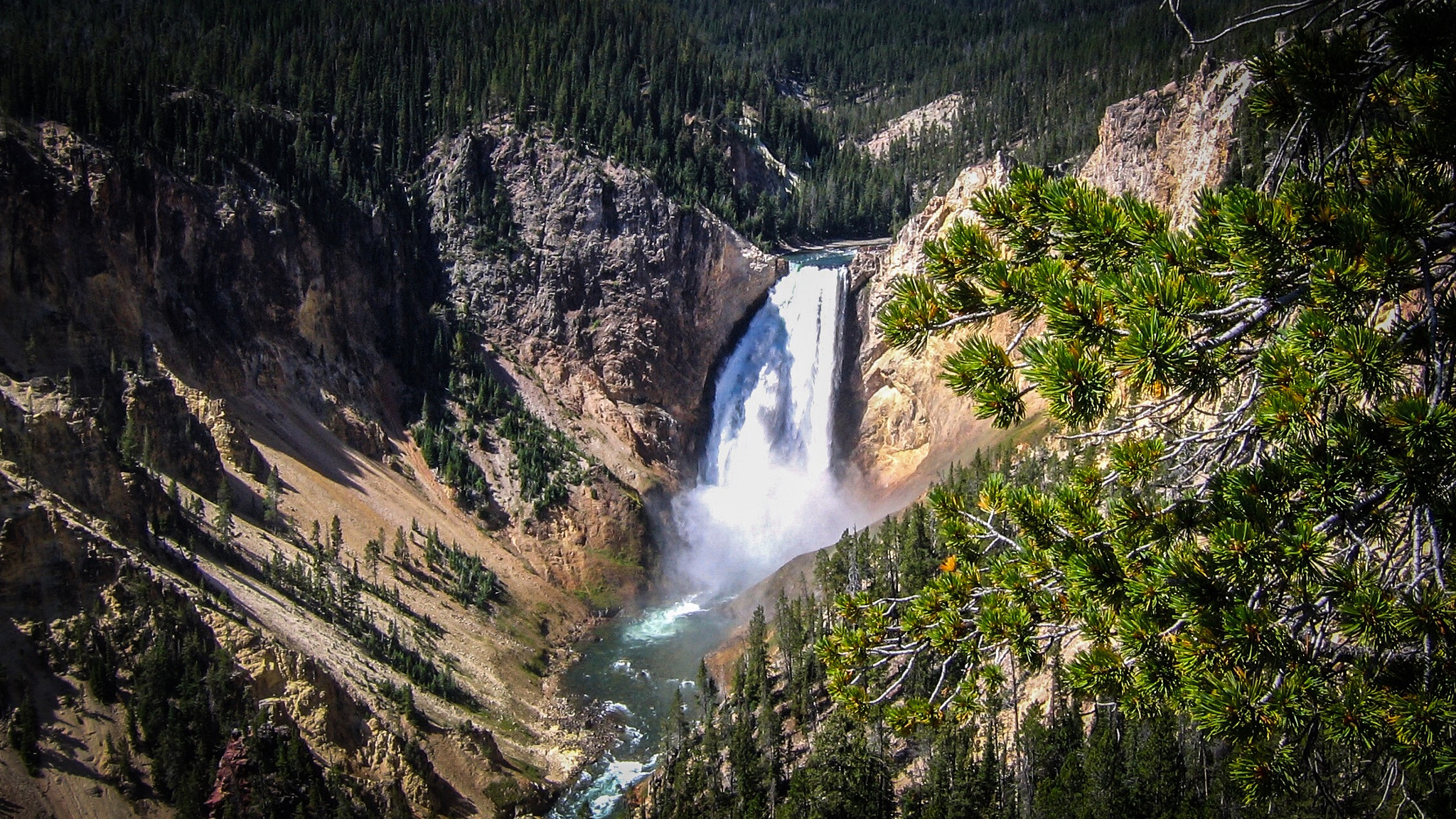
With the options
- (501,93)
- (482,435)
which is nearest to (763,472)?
(482,435)

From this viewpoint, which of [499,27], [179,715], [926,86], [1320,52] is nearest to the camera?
[1320,52]

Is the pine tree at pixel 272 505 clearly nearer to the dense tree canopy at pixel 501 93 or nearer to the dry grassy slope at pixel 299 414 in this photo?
the dry grassy slope at pixel 299 414

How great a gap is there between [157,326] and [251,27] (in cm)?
3784

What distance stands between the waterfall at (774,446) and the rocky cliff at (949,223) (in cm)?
261

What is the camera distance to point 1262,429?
6051 millimetres

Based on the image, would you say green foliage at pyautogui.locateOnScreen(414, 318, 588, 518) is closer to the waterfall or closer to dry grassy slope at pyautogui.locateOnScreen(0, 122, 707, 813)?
dry grassy slope at pyautogui.locateOnScreen(0, 122, 707, 813)

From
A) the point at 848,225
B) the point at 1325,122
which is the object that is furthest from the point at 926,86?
the point at 1325,122

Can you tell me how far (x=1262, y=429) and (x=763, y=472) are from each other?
65.1 meters

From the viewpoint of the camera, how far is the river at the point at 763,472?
6144 centimetres

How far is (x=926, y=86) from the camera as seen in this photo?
428 ft

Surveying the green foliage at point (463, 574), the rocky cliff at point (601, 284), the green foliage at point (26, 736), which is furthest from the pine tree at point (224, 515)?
the rocky cliff at point (601, 284)

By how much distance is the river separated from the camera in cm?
6144

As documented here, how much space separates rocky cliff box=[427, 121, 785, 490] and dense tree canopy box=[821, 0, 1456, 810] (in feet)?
206

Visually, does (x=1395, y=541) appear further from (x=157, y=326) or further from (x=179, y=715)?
(x=157, y=326)
